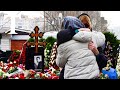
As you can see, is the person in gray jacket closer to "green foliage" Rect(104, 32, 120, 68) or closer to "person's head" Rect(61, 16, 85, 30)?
"person's head" Rect(61, 16, 85, 30)

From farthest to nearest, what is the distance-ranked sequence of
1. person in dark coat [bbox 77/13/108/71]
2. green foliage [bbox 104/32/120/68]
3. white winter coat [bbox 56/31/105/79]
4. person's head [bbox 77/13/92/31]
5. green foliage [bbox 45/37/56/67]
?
1. green foliage [bbox 45/37/56/67]
2. green foliage [bbox 104/32/120/68]
3. person's head [bbox 77/13/92/31]
4. person in dark coat [bbox 77/13/108/71]
5. white winter coat [bbox 56/31/105/79]

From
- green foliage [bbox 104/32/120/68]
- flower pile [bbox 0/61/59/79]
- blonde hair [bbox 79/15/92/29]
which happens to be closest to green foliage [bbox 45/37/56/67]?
green foliage [bbox 104/32/120/68]

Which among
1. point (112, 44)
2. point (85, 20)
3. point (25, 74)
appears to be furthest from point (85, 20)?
point (112, 44)

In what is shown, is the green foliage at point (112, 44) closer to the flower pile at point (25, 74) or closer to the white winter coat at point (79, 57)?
the flower pile at point (25, 74)

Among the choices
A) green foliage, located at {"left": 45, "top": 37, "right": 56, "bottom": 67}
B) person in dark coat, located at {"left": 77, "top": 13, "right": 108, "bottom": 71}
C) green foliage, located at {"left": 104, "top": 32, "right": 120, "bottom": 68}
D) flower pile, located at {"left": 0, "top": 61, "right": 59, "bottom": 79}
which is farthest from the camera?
green foliage, located at {"left": 45, "top": 37, "right": 56, "bottom": 67}

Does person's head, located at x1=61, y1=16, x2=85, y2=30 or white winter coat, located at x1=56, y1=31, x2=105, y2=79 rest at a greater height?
person's head, located at x1=61, y1=16, x2=85, y2=30

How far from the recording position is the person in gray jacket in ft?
11.7

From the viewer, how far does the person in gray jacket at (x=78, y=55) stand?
3.56 m

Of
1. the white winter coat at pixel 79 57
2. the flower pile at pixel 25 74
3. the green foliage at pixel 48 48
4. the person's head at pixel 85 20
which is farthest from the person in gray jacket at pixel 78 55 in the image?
the green foliage at pixel 48 48

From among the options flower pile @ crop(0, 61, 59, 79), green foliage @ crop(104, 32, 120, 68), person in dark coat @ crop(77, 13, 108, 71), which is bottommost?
flower pile @ crop(0, 61, 59, 79)

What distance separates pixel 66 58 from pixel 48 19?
1299 cm

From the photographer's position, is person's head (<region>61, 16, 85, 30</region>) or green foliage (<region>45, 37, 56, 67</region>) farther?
green foliage (<region>45, 37, 56, 67</region>)
